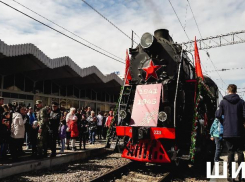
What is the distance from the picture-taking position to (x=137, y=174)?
253 inches

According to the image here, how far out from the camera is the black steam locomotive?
6082mm

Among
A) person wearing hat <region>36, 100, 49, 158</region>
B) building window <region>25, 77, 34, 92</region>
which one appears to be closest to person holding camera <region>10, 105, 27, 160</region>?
person wearing hat <region>36, 100, 49, 158</region>

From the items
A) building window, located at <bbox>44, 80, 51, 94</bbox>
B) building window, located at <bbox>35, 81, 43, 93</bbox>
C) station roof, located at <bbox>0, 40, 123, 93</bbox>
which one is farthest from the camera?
building window, located at <bbox>44, 80, 51, 94</bbox>

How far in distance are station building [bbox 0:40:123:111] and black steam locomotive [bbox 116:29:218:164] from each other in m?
7.36

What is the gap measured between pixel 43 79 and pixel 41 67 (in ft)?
9.06

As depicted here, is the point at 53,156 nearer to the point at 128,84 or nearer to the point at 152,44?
the point at 128,84

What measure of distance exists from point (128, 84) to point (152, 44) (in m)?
1.48

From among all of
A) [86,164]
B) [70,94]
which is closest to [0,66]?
[70,94]

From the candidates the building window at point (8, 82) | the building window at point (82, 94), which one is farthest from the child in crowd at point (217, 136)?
the building window at point (82, 94)

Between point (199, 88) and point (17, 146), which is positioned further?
point (17, 146)

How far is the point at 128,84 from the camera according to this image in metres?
7.62

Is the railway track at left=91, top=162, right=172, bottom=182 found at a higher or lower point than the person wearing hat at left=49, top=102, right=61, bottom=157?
lower

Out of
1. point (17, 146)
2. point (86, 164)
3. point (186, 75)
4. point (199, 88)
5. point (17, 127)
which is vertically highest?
point (186, 75)

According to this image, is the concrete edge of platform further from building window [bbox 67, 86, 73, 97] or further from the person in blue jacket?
building window [bbox 67, 86, 73, 97]
